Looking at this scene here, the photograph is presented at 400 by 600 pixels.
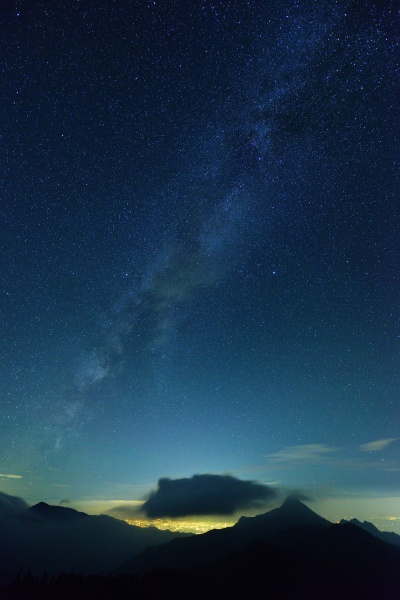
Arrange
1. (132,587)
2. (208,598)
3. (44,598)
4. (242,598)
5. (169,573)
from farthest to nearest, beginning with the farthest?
(242,598) < (169,573) < (208,598) < (132,587) < (44,598)

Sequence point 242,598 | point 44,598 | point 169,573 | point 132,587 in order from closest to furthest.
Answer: point 44,598 < point 132,587 < point 169,573 < point 242,598

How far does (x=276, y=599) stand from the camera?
194250 millimetres

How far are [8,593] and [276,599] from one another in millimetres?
157626

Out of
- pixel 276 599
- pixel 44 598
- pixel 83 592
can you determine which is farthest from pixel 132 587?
pixel 276 599

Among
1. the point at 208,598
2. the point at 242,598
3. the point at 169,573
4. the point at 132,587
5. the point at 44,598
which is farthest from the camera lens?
the point at 242,598

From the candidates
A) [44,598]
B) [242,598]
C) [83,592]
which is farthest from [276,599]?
[44,598]

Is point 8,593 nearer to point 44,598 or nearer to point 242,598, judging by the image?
point 44,598

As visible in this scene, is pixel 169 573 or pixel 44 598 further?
pixel 169 573

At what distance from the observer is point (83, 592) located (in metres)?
130

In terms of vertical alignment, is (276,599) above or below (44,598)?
below

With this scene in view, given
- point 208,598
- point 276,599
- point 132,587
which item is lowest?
point 276,599

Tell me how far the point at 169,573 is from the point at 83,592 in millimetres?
57697

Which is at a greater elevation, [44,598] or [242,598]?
[44,598]

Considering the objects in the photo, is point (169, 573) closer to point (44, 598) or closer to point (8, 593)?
point (44, 598)
